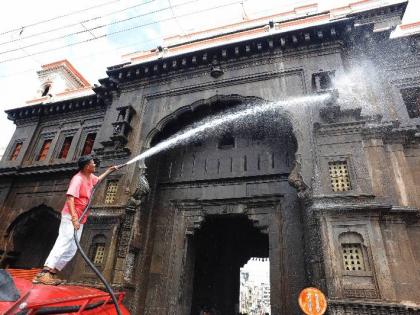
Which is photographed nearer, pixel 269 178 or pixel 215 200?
pixel 269 178

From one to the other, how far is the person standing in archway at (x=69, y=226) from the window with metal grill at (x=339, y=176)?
19.4ft

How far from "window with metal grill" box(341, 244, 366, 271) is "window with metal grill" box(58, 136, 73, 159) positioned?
534 inches

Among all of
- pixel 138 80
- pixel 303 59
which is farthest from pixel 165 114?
pixel 303 59

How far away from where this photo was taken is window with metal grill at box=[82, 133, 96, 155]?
1439cm

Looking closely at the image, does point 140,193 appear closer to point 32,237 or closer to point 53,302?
point 53,302

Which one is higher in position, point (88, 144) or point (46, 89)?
point (46, 89)

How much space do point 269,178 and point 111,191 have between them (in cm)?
572

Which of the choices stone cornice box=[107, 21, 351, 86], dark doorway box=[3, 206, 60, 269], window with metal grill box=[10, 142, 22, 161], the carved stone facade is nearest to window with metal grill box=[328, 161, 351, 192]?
the carved stone facade

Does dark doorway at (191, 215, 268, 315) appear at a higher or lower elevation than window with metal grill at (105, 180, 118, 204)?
lower

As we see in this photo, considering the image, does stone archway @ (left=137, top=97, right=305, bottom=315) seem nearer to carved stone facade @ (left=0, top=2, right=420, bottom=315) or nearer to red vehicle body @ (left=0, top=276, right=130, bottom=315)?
carved stone facade @ (left=0, top=2, right=420, bottom=315)

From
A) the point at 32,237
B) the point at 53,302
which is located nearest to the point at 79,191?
the point at 53,302

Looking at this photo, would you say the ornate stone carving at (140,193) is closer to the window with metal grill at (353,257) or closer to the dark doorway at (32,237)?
the dark doorway at (32,237)

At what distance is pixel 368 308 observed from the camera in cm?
591

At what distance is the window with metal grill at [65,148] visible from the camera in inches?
586
